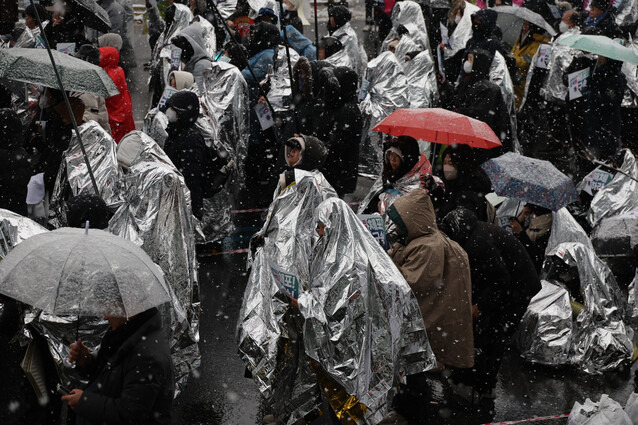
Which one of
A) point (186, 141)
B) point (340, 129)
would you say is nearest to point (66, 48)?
point (186, 141)

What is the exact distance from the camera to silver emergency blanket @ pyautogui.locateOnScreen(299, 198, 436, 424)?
4.88 m

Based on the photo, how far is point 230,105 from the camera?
30.1 ft

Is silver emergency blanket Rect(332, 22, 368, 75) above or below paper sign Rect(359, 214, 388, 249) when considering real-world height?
below

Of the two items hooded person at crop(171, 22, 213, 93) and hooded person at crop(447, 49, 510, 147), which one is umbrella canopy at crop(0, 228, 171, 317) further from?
hooded person at crop(171, 22, 213, 93)

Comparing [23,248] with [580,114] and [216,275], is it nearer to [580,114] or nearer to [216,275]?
[216,275]

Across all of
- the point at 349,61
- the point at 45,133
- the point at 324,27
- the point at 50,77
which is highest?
the point at 50,77

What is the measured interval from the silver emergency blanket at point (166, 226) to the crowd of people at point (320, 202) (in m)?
0.02

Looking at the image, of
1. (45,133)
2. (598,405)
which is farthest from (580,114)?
(45,133)

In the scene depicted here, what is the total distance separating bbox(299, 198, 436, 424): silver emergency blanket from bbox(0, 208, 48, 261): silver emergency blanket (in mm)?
1725

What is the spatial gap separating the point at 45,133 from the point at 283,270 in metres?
2.91

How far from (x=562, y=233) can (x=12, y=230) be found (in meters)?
4.43

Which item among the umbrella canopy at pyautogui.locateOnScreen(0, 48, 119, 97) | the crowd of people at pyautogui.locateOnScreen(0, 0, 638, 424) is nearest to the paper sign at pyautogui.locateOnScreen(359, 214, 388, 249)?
the crowd of people at pyautogui.locateOnScreen(0, 0, 638, 424)

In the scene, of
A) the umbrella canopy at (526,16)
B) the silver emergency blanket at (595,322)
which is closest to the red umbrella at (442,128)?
the silver emergency blanket at (595,322)

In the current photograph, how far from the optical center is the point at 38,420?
16.3 ft
